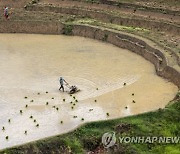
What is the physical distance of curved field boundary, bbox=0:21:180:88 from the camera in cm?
3063

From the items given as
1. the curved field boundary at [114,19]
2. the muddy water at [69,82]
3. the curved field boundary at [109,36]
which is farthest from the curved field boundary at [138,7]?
the muddy water at [69,82]

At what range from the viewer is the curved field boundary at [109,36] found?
30.6 meters

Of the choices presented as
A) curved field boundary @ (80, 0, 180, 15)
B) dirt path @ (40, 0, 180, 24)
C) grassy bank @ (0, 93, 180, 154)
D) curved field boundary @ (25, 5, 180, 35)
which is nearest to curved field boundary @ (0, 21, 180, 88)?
curved field boundary @ (25, 5, 180, 35)

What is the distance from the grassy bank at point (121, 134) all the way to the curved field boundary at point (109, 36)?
5.03 meters

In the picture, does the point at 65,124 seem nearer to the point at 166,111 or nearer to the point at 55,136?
the point at 55,136

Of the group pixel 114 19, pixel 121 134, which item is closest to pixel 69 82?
pixel 121 134

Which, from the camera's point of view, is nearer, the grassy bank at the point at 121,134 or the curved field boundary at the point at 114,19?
the grassy bank at the point at 121,134

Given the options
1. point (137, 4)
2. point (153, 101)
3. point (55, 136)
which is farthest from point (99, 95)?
point (137, 4)

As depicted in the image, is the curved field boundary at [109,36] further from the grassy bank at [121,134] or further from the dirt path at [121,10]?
the grassy bank at [121,134]

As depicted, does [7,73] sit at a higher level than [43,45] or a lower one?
lower

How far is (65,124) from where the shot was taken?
24156 millimetres

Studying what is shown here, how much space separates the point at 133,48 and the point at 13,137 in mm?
15102

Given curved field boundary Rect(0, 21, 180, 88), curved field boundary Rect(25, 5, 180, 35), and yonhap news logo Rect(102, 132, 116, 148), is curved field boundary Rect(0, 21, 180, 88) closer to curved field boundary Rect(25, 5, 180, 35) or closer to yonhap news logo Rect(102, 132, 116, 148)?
curved field boundary Rect(25, 5, 180, 35)

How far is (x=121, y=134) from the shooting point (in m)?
22.9
